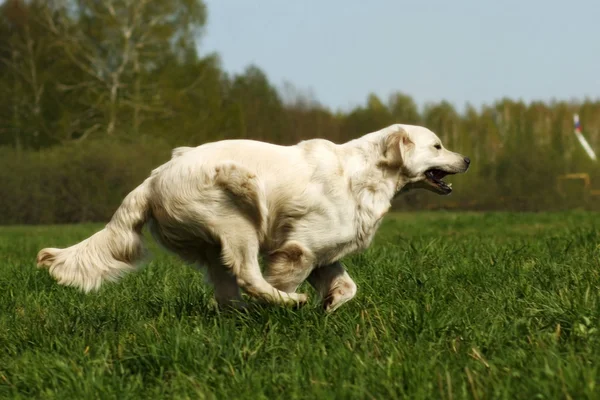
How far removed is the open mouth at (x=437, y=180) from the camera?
5.75m

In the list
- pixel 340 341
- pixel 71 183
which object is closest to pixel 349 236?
pixel 340 341

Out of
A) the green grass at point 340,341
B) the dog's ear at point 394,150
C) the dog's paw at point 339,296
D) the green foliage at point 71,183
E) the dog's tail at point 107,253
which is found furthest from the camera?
the green foliage at point 71,183

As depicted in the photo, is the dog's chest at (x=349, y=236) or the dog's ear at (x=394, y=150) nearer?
the dog's chest at (x=349, y=236)

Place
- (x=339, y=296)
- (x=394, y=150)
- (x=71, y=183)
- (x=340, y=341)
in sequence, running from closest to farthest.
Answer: (x=340, y=341) < (x=339, y=296) < (x=394, y=150) < (x=71, y=183)

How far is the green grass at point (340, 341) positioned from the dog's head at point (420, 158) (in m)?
0.67

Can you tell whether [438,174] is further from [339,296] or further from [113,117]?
[113,117]

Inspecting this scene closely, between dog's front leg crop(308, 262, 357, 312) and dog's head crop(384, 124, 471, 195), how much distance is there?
0.79 metres

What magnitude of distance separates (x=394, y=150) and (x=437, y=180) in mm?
564

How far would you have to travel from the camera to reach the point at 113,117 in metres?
35.1

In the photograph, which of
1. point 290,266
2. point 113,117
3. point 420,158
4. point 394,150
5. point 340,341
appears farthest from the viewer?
point 113,117

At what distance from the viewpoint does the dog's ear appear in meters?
5.39

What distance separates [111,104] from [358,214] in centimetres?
3108

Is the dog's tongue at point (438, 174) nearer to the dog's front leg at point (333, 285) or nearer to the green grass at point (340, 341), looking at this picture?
the green grass at point (340, 341)

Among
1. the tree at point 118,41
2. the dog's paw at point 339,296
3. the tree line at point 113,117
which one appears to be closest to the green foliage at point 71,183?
the tree line at point 113,117
